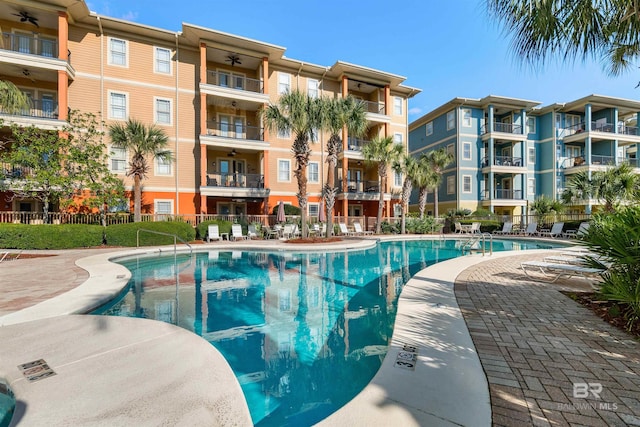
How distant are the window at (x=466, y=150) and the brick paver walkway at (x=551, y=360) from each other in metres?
26.3

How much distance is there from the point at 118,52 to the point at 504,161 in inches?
1347

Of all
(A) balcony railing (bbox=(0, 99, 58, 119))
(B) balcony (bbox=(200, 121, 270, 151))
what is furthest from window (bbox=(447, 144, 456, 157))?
Answer: (A) balcony railing (bbox=(0, 99, 58, 119))

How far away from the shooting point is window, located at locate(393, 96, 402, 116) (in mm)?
26000

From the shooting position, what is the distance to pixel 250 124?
2188 centimetres

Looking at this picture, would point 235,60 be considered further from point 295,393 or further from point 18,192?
point 295,393

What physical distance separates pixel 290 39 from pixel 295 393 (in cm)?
2287

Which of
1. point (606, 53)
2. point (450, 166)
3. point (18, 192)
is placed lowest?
point (18, 192)

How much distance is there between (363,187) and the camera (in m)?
25.2

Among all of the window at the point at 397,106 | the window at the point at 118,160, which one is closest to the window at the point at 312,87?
the window at the point at 397,106

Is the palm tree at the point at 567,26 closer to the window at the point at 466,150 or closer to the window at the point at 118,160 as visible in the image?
the window at the point at 118,160

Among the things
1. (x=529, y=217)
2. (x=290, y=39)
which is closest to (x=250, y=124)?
(x=290, y=39)

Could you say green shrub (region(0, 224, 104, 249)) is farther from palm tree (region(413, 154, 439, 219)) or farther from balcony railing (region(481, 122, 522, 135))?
balcony railing (region(481, 122, 522, 135))

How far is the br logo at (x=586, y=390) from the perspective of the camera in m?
2.45

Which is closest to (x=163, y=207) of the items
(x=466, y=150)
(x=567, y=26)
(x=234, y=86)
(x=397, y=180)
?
(x=234, y=86)
